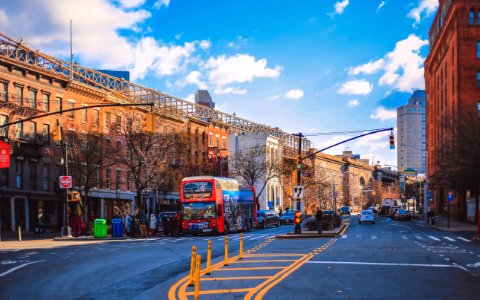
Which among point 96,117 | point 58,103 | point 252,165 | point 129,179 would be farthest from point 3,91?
point 252,165

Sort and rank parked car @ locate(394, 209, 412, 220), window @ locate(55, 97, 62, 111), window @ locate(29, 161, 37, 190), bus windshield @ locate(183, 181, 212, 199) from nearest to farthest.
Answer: bus windshield @ locate(183, 181, 212, 199) < window @ locate(29, 161, 37, 190) < window @ locate(55, 97, 62, 111) < parked car @ locate(394, 209, 412, 220)

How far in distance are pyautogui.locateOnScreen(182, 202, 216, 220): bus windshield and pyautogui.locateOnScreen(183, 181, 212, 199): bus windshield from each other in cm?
57

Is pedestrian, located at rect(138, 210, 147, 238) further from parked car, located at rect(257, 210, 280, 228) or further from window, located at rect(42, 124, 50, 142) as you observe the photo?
parked car, located at rect(257, 210, 280, 228)

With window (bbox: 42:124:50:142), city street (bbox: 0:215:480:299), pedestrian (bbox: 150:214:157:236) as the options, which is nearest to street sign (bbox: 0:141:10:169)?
city street (bbox: 0:215:480:299)

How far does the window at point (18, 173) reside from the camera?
51.0 metres

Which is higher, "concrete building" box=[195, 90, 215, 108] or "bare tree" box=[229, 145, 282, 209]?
"concrete building" box=[195, 90, 215, 108]

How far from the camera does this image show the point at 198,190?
44.6 m

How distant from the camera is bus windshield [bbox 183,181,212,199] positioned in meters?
44.5

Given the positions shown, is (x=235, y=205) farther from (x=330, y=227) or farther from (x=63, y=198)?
(x=63, y=198)

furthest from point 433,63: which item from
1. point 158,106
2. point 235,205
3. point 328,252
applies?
point 328,252

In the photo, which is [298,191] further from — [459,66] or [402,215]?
[402,215]

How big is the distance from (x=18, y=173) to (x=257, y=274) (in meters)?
38.3

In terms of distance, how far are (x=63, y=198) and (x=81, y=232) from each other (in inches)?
488

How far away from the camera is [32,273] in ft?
63.3
